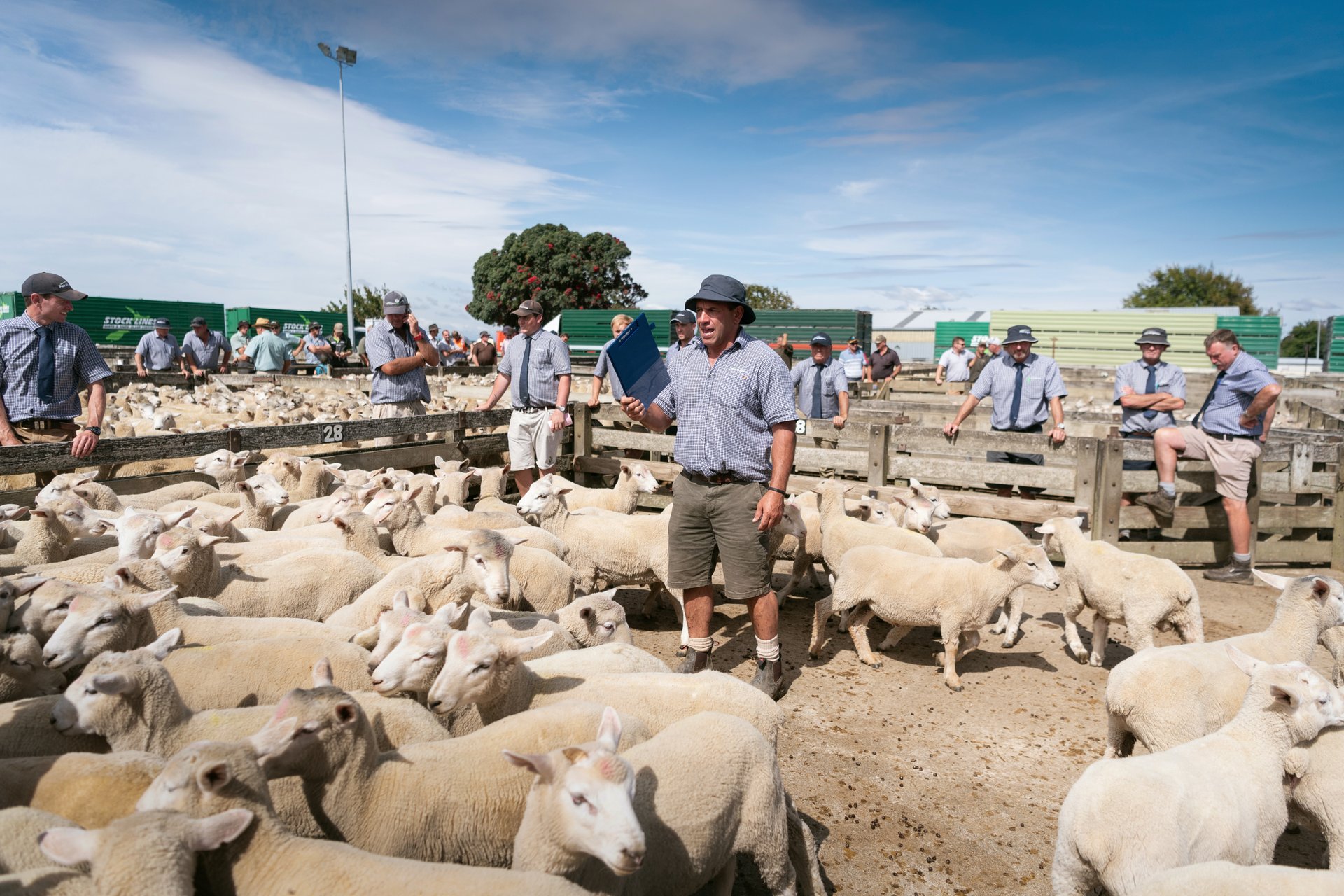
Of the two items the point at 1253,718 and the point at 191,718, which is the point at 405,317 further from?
the point at 1253,718

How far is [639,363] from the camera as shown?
4922mm

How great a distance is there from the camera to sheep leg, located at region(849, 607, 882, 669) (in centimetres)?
555

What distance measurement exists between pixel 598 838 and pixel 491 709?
111 centimetres

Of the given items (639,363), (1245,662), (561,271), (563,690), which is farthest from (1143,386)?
(561,271)

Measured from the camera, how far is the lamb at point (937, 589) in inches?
207

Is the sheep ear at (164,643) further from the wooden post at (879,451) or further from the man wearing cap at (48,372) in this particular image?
the wooden post at (879,451)

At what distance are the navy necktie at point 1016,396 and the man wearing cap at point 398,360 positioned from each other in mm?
5481

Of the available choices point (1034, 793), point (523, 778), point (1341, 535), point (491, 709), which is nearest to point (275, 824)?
point (523, 778)

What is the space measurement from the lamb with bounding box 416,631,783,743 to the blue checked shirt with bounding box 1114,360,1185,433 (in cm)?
623

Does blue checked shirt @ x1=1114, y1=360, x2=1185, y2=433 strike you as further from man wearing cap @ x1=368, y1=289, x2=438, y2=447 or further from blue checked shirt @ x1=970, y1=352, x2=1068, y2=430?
man wearing cap @ x1=368, y1=289, x2=438, y2=447

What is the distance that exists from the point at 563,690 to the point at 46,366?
4949 mm

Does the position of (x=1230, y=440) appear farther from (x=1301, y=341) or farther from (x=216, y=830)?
(x=1301, y=341)

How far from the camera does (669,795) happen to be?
2.62 metres

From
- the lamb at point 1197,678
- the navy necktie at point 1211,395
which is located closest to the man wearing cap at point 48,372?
the lamb at point 1197,678
